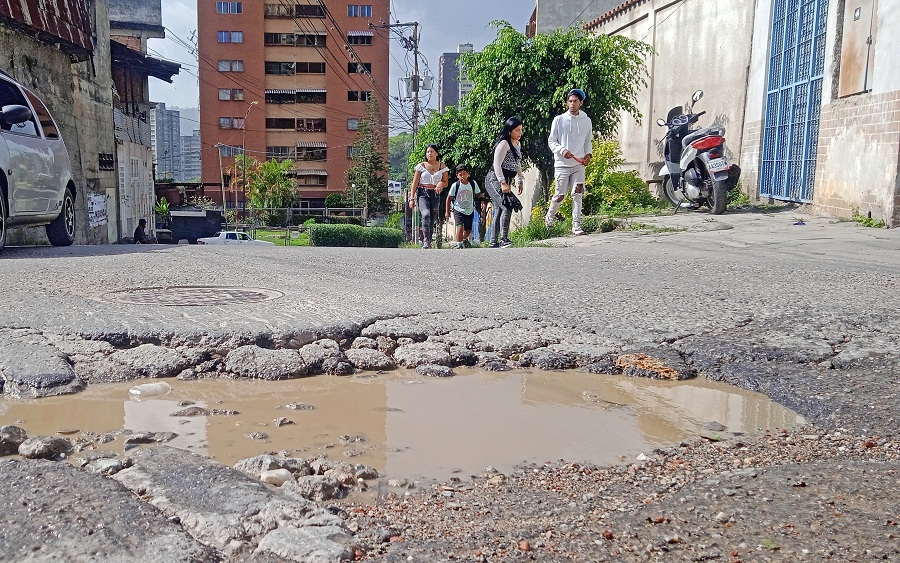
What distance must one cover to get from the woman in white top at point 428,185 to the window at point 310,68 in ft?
191

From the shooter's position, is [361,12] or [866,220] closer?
[866,220]

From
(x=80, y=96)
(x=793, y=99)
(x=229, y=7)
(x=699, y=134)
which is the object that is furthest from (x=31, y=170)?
(x=229, y=7)

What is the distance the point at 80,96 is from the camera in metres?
18.3

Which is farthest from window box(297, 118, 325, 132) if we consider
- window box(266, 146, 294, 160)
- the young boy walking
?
the young boy walking

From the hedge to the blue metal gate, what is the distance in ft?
59.4

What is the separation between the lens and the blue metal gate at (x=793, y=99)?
11.8 m

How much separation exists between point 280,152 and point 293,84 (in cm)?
561

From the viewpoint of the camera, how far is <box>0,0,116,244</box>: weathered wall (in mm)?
14254

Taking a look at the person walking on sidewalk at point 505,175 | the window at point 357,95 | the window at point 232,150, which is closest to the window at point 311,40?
the window at point 357,95

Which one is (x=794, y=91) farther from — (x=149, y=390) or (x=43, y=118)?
(x=149, y=390)

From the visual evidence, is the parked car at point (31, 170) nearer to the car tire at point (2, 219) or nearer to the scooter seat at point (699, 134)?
the car tire at point (2, 219)

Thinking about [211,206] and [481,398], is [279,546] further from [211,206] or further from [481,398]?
[211,206]

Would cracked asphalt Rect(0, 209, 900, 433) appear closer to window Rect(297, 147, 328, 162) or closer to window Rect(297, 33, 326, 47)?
window Rect(297, 147, 328, 162)

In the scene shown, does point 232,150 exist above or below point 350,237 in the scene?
above
